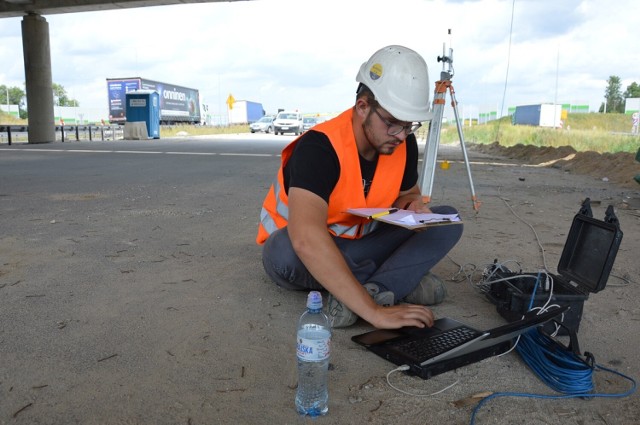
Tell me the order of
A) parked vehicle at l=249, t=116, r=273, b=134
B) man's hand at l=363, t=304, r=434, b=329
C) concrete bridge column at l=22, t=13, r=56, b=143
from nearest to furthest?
man's hand at l=363, t=304, r=434, b=329 → concrete bridge column at l=22, t=13, r=56, b=143 → parked vehicle at l=249, t=116, r=273, b=134

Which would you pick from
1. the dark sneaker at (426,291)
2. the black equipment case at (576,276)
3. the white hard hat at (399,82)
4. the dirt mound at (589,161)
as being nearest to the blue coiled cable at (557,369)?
the black equipment case at (576,276)

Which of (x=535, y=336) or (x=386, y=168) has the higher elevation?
(x=386, y=168)

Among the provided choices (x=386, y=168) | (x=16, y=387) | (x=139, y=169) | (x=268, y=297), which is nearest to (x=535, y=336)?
(x=386, y=168)

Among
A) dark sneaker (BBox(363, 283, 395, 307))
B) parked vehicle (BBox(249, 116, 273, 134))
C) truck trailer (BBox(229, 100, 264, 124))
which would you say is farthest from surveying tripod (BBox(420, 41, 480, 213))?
truck trailer (BBox(229, 100, 264, 124))

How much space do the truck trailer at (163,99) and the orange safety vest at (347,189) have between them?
107 ft

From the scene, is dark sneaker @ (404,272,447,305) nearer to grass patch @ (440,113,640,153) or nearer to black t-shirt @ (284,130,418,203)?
black t-shirt @ (284,130,418,203)

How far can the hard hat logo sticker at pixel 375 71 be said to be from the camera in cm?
221

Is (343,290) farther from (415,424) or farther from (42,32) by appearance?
(42,32)

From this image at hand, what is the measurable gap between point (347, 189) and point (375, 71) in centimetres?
52

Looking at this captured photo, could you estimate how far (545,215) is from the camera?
539 cm

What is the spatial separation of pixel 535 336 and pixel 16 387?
1.92m

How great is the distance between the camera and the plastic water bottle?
1.66 meters

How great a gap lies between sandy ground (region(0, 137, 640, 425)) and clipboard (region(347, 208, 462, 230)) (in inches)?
20.9

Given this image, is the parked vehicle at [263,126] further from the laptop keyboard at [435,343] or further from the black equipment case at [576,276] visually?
the laptop keyboard at [435,343]
